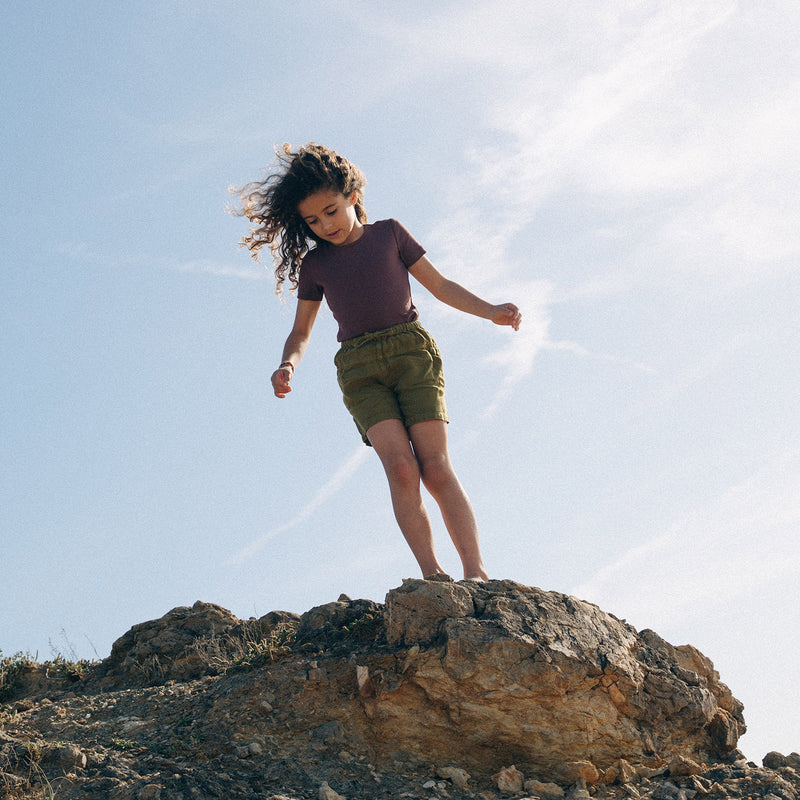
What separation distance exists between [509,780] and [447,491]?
65.5 inches

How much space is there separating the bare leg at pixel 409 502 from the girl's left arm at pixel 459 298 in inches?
40.2

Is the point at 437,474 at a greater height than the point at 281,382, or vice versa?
the point at 281,382

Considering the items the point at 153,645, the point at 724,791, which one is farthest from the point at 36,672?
the point at 724,791

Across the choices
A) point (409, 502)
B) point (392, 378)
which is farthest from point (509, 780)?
point (392, 378)

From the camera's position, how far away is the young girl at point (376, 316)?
5211 mm

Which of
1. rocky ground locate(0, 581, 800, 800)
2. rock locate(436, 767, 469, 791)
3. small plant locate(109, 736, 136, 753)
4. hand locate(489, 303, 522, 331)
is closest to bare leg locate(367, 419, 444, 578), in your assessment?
rocky ground locate(0, 581, 800, 800)

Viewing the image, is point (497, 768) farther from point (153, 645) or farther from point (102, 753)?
point (153, 645)

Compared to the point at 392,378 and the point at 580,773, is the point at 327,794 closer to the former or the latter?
the point at 580,773

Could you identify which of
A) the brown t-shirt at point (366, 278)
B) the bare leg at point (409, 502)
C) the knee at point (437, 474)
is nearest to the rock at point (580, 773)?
the bare leg at point (409, 502)

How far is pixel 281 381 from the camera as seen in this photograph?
530 centimetres

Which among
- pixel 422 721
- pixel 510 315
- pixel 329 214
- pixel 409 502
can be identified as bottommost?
pixel 422 721

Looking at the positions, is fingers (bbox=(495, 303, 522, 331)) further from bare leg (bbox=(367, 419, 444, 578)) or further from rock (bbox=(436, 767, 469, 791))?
rock (bbox=(436, 767, 469, 791))

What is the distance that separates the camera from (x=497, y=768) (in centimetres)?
421

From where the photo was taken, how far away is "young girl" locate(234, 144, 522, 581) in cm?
521
